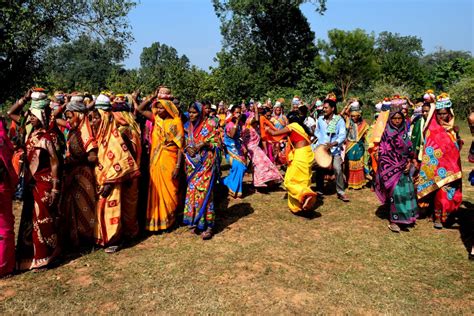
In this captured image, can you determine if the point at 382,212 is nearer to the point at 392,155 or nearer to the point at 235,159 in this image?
the point at 392,155

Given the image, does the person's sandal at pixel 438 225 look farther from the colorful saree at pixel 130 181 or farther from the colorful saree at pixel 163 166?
the colorful saree at pixel 130 181

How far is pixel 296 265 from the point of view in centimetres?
453

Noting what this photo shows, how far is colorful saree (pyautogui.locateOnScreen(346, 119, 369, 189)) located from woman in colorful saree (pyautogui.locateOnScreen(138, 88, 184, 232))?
14.6 ft

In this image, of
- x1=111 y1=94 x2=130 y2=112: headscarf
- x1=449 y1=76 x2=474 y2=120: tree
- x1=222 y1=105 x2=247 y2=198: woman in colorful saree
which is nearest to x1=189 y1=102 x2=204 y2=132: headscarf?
x1=111 y1=94 x2=130 y2=112: headscarf

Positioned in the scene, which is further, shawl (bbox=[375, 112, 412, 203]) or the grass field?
shawl (bbox=[375, 112, 412, 203])

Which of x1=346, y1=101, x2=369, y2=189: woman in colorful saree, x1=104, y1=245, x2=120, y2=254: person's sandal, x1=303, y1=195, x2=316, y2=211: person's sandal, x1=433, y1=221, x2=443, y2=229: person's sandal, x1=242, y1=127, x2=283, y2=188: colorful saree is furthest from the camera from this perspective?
x1=346, y1=101, x2=369, y2=189: woman in colorful saree

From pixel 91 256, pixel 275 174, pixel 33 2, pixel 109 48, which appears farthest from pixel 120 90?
pixel 91 256

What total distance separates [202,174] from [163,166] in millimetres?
574

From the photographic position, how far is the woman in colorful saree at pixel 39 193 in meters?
4.15

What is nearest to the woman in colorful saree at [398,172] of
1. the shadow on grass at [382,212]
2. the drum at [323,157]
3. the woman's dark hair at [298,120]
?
the shadow on grass at [382,212]

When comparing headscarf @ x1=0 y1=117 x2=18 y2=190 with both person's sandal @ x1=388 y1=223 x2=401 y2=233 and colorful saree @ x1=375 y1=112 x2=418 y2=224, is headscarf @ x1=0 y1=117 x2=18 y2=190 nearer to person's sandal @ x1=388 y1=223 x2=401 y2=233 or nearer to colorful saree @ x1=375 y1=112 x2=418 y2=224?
colorful saree @ x1=375 y1=112 x2=418 y2=224

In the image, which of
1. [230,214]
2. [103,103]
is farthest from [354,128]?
[103,103]

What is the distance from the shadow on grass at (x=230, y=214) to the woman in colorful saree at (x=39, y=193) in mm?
2348

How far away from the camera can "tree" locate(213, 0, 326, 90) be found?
3334 cm
